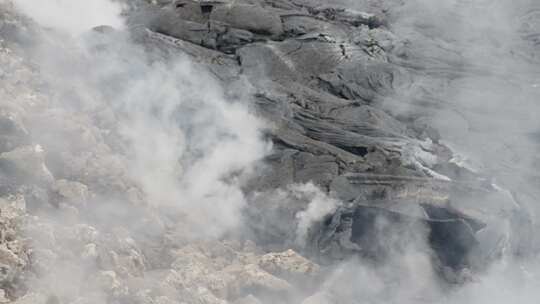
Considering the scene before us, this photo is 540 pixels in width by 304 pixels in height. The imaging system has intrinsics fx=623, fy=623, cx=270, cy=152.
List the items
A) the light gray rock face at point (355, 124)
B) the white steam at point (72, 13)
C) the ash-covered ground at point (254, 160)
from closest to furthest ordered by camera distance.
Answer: the ash-covered ground at point (254, 160), the light gray rock face at point (355, 124), the white steam at point (72, 13)

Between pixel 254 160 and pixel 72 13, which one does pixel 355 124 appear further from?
pixel 72 13

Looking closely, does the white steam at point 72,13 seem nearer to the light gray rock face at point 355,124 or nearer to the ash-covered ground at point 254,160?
the ash-covered ground at point 254,160

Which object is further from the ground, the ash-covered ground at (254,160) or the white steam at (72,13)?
the white steam at (72,13)

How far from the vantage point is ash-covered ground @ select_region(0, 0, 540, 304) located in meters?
9.23

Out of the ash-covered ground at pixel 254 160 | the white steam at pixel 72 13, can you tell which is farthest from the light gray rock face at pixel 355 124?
the white steam at pixel 72 13

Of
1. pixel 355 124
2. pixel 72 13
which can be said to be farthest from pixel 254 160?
pixel 72 13

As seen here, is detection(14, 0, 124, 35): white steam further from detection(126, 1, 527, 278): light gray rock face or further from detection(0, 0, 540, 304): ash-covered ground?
detection(126, 1, 527, 278): light gray rock face

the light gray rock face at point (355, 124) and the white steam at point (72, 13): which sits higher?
the white steam at point (72, 13)

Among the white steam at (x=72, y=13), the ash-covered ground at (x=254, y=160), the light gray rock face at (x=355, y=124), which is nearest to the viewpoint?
the ash-covered ground at (x=254, y=160)

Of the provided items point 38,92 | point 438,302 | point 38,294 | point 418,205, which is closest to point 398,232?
point 418,205

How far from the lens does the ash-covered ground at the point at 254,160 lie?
30.3 ft

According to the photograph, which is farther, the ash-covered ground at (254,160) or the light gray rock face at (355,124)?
the light gray rock face at (355,124)

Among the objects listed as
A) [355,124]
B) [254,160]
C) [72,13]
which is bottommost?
[254,160]

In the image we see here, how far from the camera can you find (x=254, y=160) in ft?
39.5
